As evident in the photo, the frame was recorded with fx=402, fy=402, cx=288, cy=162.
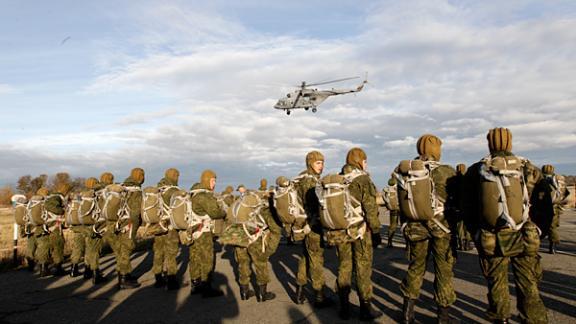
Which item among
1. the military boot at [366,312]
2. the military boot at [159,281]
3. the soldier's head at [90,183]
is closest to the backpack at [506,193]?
the military boot at [366,312]

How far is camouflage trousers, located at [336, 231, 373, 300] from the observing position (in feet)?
18.9

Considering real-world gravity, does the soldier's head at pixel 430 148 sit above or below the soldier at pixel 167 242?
above

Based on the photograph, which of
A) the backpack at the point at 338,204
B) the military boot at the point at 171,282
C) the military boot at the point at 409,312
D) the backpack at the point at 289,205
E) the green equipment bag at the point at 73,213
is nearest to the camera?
the military boot at the point at 409,312

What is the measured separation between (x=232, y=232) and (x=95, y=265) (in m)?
4.04

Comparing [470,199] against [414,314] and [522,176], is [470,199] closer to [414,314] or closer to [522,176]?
[522,176]

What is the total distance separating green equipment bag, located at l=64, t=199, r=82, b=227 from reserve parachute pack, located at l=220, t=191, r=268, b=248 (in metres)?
4.61

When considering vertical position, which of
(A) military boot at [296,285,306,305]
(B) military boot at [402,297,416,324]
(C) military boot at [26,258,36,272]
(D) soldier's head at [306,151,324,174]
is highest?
(D) soldier's head at [306,151,324,174]

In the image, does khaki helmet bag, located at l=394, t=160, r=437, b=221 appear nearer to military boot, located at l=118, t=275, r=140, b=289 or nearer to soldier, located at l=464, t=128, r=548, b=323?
soldier, located at l=464, t=128, r=548, b=323

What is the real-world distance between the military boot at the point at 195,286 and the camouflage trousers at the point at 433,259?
4.07m

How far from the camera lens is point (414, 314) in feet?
18.6

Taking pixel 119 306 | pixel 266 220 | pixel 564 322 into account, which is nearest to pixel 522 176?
pixel 564 322

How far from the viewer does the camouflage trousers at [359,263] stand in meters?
5.77

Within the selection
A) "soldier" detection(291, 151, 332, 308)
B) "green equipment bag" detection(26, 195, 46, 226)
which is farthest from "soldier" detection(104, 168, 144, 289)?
"soldier" detection(291, 151, 332, 308)

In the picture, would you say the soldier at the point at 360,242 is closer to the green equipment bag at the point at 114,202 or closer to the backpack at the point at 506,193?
the backpack at the point at 506,193
